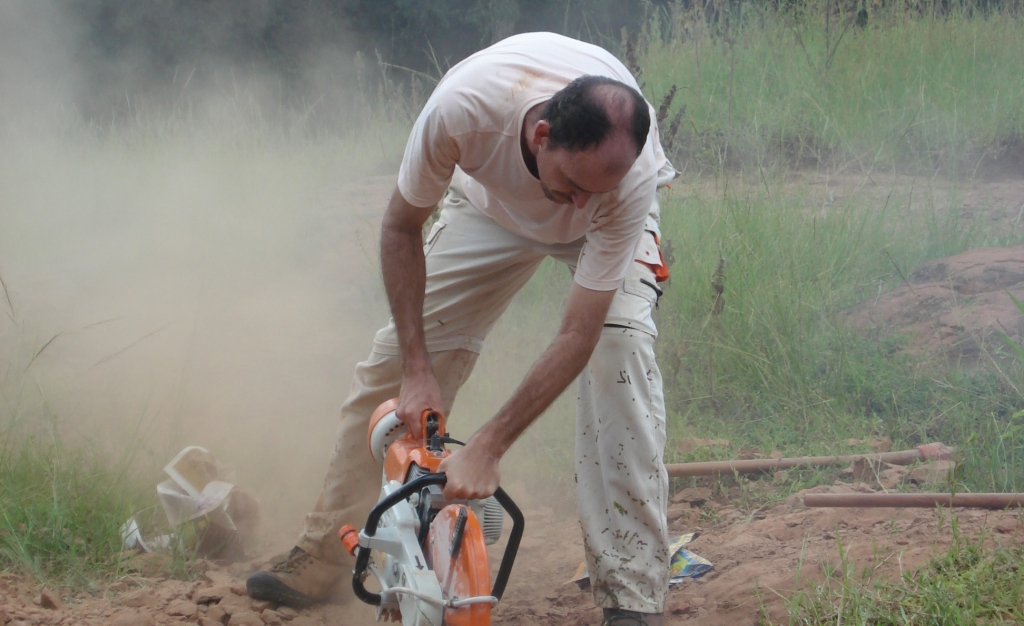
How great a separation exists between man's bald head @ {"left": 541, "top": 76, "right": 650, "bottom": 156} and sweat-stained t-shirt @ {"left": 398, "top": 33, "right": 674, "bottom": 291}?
7.2 inches

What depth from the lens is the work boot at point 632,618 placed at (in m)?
2.27

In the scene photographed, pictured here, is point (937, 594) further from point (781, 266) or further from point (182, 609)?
point (781, 266)

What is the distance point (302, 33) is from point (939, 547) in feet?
27.0

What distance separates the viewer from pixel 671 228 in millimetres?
4781

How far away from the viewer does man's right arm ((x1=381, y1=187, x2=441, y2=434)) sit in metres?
2.30

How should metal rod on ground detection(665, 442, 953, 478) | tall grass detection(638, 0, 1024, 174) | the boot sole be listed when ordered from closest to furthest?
the boot sole → metal rod on ground detection(665, 442, 953, 478) → tall grass detection(638, 0, 1024, 174)

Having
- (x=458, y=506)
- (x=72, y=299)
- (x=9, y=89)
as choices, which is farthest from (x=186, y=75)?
(x=458, y=506)

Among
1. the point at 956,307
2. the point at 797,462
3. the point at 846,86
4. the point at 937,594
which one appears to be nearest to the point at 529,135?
the point at 937,594

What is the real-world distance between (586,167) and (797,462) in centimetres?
186

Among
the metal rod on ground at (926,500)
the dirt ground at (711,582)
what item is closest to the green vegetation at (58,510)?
the dirt ground at (711,582)

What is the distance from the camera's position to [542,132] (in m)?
1.95

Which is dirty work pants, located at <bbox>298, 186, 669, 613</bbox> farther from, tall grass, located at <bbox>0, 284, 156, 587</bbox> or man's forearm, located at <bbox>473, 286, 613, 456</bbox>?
tall grass, located at <bbox>0, 284, 156, 587</bbox>

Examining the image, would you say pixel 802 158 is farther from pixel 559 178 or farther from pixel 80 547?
pixel 80 547

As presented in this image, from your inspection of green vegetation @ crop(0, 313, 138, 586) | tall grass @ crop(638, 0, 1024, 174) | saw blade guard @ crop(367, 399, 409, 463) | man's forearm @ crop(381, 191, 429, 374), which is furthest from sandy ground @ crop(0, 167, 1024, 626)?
man's forearm @ crop(381, 191, 429, 374)
